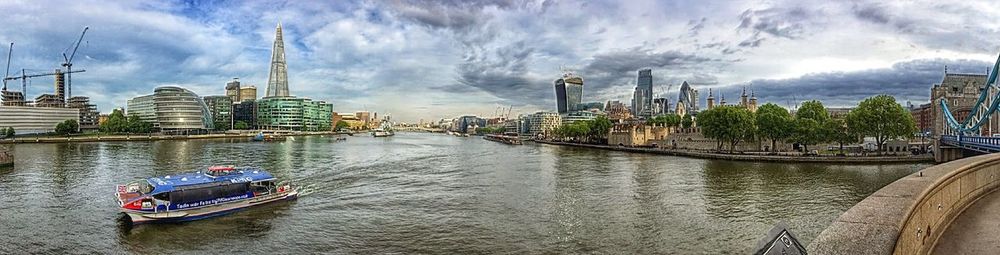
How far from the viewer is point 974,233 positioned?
1020cm

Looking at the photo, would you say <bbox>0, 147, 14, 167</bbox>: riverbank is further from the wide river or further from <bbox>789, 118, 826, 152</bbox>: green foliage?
<bbox>789, 118, 826, 152</bbox>: green foliage

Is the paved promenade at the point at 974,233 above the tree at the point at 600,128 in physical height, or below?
below

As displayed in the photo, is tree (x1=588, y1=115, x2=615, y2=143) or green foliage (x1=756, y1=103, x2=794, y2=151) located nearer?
green foliage (x1=756, y1=103, x2=794, y2=151)

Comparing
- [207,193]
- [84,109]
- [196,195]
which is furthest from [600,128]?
[84,109]

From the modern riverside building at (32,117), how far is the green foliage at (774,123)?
189289 millimetres

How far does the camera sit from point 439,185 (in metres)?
40.5

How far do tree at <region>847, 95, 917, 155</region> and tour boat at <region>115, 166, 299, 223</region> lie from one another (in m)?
64.1

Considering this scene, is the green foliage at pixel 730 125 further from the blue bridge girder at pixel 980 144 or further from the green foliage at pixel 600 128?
the green foliage at pixel 600 128

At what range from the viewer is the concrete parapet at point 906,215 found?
20.8ft

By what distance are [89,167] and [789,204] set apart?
59.9 m

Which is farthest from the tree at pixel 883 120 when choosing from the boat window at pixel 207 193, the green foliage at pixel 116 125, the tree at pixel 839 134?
the green foliage at pixel 116 125

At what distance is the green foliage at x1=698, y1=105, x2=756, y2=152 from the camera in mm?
75125

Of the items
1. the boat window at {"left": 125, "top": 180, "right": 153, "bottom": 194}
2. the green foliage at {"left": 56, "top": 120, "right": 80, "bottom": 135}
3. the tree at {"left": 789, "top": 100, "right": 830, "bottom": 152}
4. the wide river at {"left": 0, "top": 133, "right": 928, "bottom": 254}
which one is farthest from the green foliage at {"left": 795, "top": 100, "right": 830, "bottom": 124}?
the green foliage at {"left": 56, "top": 120, "right": 80, "bottom": 135}

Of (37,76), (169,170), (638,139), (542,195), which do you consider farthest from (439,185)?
(37,76)
